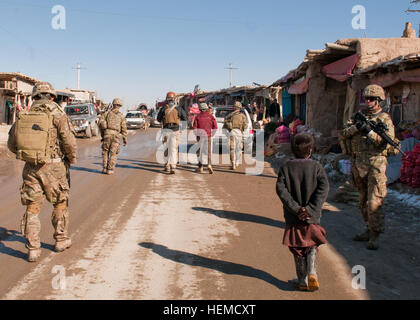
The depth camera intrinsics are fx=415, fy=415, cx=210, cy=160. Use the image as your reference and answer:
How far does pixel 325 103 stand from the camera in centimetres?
→ 1532

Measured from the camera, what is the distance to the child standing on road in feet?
11.8

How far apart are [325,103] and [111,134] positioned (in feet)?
27.4

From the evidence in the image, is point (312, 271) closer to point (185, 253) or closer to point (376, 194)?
point (185, 253)

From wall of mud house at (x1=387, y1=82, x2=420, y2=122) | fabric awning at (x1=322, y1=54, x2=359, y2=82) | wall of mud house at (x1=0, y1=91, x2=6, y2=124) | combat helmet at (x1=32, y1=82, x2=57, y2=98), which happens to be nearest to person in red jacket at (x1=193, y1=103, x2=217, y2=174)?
fabric awning at (x1=322, y1=54, x2=359, y2=82)

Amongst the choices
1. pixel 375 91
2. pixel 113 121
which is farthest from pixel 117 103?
pixel 375 91

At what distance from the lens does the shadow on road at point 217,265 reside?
3912 mm

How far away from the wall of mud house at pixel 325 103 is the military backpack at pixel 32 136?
40.4 feet

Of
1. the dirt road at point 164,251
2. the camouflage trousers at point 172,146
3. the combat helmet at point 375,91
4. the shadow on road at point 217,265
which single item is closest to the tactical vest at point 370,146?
the combat helmet at point 375,91

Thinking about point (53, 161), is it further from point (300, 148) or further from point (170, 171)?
point (170, 171)

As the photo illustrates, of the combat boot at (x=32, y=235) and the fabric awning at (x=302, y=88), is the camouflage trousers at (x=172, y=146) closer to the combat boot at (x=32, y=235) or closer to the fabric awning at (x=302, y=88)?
the combat boot at (x=32, y=235)

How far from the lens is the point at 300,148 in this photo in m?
3.66

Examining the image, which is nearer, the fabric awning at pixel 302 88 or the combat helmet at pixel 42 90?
the combat helmet at pixel 42 90

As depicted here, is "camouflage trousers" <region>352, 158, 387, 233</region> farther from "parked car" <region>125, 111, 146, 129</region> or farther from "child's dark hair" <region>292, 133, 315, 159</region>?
"parked car" <region>125, 111, 146, 129</region>

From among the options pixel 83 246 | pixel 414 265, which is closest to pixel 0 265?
pixel 83 246
